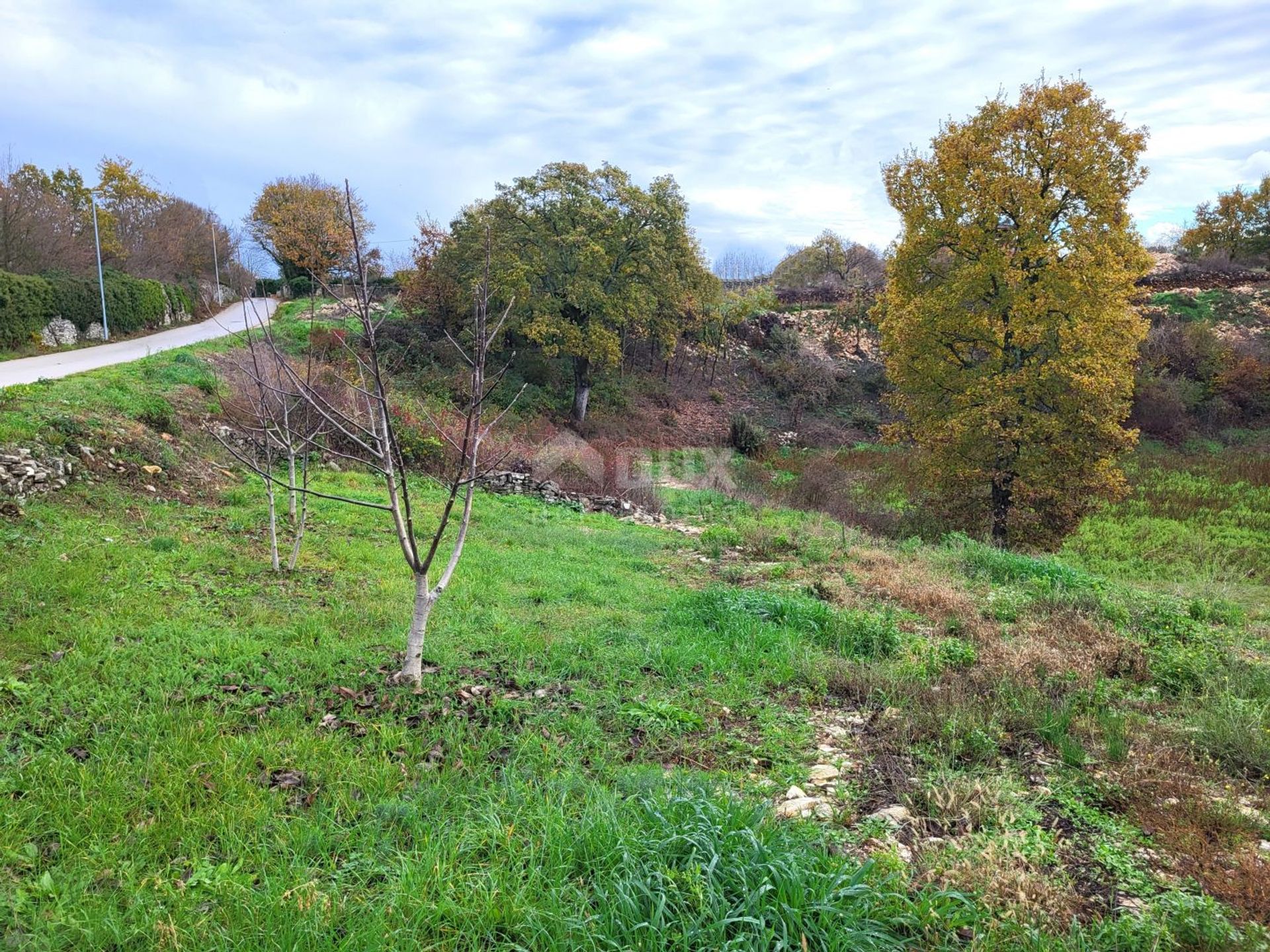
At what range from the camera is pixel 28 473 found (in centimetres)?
736

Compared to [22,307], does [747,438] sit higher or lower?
lower

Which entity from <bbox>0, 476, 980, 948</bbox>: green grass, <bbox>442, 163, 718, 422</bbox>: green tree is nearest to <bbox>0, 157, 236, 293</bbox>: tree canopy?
<bbox>442, 163, 718, 422</bbox>: green tree

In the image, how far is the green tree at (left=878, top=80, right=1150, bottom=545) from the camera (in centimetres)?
1122

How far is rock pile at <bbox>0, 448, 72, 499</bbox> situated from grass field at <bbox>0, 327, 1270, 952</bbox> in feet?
0.84

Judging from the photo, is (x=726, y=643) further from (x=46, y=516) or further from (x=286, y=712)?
(x=46, y=516)

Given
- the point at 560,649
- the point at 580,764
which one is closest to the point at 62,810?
the point at 580,764

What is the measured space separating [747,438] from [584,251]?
9.10 m

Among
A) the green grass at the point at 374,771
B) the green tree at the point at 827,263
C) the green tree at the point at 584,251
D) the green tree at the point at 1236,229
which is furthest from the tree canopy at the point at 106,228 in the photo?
the green tree at the point at 1236,229

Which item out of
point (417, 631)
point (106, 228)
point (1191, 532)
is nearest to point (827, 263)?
point (1191, 532)

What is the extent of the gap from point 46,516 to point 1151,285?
4910 centimetres

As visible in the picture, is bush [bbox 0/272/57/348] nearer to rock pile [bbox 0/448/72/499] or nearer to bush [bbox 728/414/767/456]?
rock pile [bbox 0/448/72/499]

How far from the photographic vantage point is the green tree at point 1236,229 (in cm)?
4175

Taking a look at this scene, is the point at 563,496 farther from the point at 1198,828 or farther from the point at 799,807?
the point at 1198,828

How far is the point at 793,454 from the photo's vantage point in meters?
24.7
